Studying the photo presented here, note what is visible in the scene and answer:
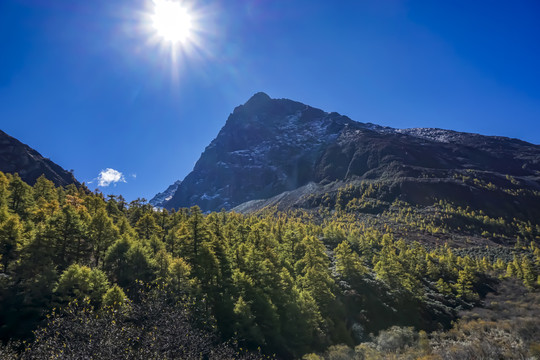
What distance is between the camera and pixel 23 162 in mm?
156750

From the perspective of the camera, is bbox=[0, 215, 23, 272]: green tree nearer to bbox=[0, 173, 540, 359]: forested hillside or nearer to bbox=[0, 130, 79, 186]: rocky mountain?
bbox=[0, 173, 540, 359]: forested hillside

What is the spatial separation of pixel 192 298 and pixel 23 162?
186406 millimetres

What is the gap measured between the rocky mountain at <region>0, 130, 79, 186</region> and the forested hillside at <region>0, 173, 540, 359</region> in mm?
115155

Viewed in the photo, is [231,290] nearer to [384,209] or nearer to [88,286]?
[88,286]

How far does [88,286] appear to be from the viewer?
28859 mm

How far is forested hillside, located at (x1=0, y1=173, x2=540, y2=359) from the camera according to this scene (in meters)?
20.9

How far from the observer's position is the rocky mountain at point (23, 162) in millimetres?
150025

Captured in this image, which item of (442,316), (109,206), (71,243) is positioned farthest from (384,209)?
(71,243)

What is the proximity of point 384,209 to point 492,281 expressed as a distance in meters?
118

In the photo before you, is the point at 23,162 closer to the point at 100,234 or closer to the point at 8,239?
the point at 100,234

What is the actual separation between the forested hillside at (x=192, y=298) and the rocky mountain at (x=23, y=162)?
115155 mm

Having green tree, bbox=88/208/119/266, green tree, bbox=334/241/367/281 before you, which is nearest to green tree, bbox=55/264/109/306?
green tree, bbox=88/208/119/266

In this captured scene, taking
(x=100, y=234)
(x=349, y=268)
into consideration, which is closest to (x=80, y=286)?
(x=100, y=234)

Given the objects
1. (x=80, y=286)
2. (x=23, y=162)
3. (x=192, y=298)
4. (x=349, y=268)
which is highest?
(x=23, y=162)
